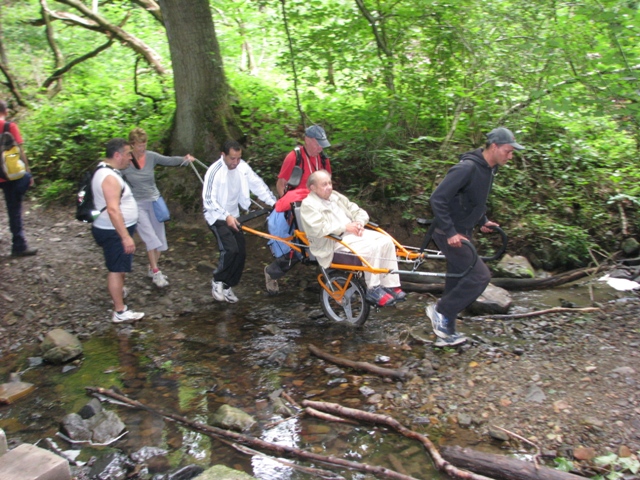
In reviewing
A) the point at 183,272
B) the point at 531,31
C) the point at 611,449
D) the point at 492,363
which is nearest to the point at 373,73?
the point at 531,31

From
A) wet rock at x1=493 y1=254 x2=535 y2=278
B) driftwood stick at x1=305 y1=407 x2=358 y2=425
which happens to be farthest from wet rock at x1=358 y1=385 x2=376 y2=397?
wet rock at x1=493 y1=254 x2=535 y2=278

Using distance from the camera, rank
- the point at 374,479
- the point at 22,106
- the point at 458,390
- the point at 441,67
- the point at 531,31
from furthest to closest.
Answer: the point at 22,106, the point at 441,67, the point at 531,31, the point at 458,390, the point at 374,479

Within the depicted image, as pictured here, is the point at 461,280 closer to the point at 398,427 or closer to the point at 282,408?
the point at 398,427

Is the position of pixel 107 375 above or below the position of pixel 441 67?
below

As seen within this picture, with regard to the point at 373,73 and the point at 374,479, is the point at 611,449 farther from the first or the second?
the point at 373,73

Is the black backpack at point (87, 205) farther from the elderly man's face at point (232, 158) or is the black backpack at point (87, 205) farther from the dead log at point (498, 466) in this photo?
the dead log at point (498, 466)

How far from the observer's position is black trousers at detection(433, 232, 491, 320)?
5.81 metres

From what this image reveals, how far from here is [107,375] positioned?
596 centimetres

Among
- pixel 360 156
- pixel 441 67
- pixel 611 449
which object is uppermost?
pixel 441 67

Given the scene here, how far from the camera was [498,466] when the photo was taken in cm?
405

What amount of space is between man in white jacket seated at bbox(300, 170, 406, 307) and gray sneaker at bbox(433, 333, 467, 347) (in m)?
0.63

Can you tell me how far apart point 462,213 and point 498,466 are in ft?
8.51

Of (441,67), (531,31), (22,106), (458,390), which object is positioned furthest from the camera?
(22,106)

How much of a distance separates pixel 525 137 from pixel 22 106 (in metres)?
11.8
